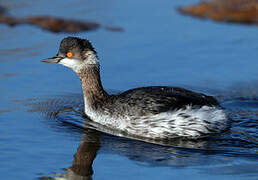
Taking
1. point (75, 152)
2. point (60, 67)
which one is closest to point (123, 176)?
point (75, 152)

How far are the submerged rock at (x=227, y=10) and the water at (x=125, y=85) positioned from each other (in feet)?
1.68

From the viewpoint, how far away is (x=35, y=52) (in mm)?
12016

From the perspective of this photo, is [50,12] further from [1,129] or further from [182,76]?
[1,129]

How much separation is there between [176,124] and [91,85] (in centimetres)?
171

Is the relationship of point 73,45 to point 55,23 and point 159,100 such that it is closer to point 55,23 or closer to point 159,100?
point 159,100

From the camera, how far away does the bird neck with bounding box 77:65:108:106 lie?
955 centimetres

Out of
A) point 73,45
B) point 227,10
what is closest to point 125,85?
point 73,45

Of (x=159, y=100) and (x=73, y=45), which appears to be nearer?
(x=159, y=100)

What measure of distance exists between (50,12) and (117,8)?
170 centimetres

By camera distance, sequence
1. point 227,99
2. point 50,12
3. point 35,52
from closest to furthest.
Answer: point 227,99, point 35,52, point 50,12

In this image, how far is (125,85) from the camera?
1075cm

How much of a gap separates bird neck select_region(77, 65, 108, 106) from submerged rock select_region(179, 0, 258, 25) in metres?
5.98

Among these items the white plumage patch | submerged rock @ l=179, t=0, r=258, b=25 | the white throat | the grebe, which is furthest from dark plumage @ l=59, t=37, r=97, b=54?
submerged rock @ l=179, t=0, r=258, b=25

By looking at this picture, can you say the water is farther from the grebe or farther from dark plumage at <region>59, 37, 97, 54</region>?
dark plumage at <region>59, 37, 97, 54</region>
